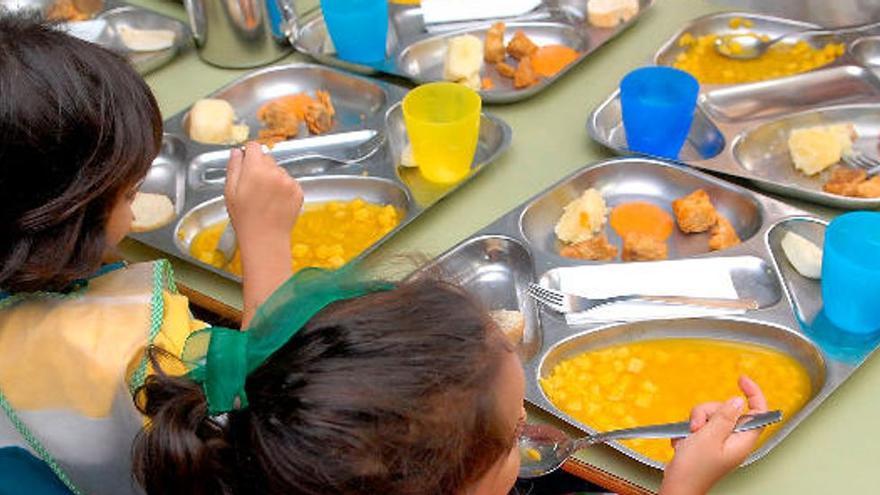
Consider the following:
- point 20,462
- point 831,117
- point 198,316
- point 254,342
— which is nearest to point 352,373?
point 254,342

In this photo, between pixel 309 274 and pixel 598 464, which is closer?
pixel 309 274

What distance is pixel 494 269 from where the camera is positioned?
57.3 inches

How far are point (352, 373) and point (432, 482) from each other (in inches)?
4.9

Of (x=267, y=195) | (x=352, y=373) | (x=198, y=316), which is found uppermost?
(x=352, y=373)

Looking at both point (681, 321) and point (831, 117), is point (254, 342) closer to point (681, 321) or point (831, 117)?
point (681, 321)

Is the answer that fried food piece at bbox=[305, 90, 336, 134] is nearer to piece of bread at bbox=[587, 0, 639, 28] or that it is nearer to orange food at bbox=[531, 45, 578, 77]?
orange food at bbox=[531, 45, 578, 77]

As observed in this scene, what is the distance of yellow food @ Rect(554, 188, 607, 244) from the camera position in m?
1.48

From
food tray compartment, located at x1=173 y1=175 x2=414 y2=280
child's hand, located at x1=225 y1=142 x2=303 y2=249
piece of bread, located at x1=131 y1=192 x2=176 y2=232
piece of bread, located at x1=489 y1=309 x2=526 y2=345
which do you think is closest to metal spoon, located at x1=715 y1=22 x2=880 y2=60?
food tray compartment, located at x1=173 y1=175 x2=414 y2=280

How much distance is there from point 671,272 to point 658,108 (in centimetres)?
28

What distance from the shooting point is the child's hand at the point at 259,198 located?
1.36 meters

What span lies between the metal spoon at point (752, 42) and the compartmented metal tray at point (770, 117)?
0.07 m

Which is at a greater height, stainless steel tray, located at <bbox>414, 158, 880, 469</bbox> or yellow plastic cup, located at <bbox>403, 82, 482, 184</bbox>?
yellow plastic cup, located at <bbox>403, 82, 482, 184</bbox>

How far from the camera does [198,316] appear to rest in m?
1.56

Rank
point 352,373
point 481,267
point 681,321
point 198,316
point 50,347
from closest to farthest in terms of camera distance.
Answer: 1. point 352,373
2. point 50,347
3. point 681,321
4. point 481,267
5. point 198,316
